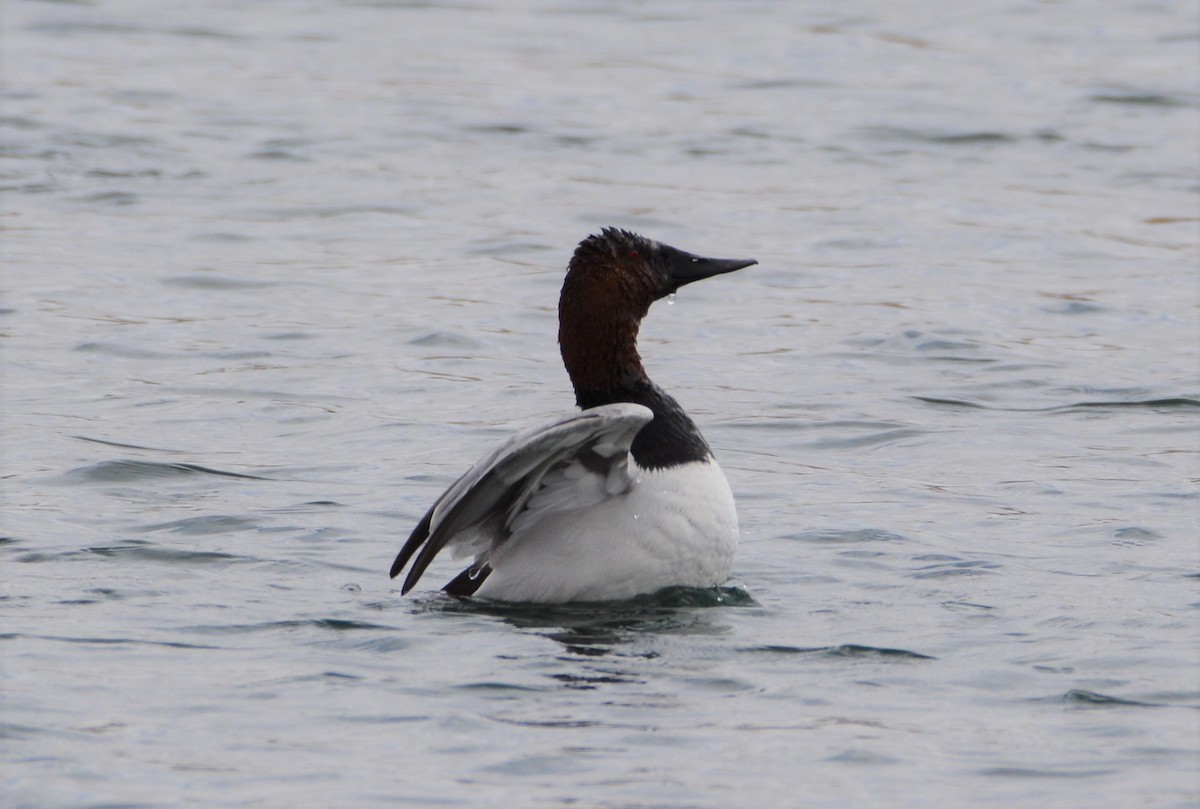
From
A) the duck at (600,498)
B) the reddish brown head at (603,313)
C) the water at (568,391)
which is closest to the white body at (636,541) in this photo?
the duck at (600,498)

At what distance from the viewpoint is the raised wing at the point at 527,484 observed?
6.61m

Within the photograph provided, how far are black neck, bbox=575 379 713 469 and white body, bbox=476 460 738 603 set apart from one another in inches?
1.5

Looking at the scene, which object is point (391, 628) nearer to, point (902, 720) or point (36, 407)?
point (902, 720)

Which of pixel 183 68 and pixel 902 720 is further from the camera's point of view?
pixel 183 68

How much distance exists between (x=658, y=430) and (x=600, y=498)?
314 mm

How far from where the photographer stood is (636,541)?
7.06 metres

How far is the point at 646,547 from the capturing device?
705 cm

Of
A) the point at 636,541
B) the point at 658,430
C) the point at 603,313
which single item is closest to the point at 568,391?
the point at 603,313

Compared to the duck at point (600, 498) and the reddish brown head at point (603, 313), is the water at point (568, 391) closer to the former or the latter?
the duck at point (600, 498)

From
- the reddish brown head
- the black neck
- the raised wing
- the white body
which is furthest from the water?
the reddish brown head

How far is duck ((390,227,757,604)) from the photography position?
6863mm

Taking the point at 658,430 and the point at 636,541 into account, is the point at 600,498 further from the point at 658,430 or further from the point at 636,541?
the point at 658,430

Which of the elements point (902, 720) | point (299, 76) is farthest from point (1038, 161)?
point (902, 720)

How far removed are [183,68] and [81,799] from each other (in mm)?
14669
